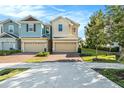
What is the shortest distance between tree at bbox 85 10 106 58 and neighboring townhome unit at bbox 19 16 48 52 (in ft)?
13.6

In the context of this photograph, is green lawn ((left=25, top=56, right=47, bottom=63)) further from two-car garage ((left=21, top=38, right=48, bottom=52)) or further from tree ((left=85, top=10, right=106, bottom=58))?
tree ((left=85, top=10, right=106, bottom=58))

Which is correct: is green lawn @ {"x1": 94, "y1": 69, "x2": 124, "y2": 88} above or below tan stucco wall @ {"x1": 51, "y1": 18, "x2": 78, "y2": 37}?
below

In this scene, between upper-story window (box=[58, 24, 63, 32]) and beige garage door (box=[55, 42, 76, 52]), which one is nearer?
beige garage door (box=[55, 42, 76, 52])

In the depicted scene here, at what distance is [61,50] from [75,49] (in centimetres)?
136

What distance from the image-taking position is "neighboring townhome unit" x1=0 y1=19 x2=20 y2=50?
25186 millimetres

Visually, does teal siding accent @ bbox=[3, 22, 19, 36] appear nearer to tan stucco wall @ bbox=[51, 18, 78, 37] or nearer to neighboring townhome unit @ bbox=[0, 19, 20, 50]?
neighboring townhome unit @ bbox=[0, 19, 20, 50]

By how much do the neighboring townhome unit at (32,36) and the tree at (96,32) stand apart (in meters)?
4.14

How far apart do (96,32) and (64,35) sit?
22.1 ft

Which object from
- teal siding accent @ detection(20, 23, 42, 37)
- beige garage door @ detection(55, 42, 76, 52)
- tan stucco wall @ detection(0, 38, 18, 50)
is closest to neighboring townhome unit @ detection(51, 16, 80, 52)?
beige garage door @ detection(55, 42, 76, 52)

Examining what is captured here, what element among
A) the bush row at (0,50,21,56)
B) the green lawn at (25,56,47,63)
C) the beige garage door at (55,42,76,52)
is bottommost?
the green lawn at (25,56,47,63)

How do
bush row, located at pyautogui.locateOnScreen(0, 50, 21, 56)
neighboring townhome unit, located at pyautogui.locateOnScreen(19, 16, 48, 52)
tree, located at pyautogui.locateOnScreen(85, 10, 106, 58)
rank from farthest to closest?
neighboring townhome unit, located at pyautogui.locateOnScreen(19, 16, 48, 52)
bush row, located at pyautogui.locateOnScreen(0, 50, 21, 56)
tree, located at pyautogui.locateOnScreen(85, 10, 106, 58)

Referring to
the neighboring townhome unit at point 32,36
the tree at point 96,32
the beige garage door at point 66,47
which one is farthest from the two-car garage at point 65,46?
the tree at point 96,32

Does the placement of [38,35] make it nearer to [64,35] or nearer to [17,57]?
[64,35]

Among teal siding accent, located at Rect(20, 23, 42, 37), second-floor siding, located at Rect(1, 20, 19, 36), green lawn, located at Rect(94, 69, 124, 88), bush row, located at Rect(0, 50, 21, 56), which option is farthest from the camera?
second-floor siding, located at Rect(1, 20, 19, 36)
